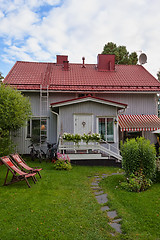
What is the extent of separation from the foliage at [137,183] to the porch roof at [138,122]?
22.0 ft

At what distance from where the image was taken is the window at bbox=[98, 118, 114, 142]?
1348 centimetres

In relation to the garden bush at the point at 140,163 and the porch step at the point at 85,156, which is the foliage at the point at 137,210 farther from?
the porch step at the point at 85,156

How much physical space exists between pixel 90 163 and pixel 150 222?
7.57m

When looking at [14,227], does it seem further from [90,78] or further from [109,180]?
[90,78]

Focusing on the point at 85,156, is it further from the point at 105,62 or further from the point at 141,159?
the point at 105,62

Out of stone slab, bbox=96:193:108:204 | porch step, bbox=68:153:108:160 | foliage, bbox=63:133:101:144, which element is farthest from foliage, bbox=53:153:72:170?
stone slab, bbox=96:193:108:204

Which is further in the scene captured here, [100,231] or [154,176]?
[154,176]

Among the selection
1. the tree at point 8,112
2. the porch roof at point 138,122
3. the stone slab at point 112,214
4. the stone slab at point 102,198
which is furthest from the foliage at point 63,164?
the stone slab at point 112,214

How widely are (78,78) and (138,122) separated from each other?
270 inches

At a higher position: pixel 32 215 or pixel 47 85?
pixel 47 85

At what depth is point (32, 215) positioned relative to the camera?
4.68 m

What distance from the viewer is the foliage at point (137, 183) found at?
6.74m

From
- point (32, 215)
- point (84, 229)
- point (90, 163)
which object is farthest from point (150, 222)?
point (90, 163)

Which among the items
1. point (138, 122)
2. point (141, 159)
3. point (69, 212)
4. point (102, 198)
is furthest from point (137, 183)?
point (138, 122)
